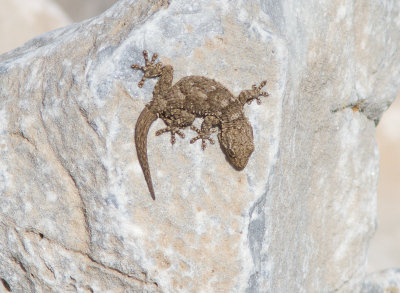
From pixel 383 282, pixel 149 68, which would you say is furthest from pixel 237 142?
pixel 383 282

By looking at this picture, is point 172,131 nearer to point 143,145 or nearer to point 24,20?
point 143,145

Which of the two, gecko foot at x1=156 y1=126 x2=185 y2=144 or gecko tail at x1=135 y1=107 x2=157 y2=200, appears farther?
gecko foot at x1=156 y1=126 x2=185 y2=144

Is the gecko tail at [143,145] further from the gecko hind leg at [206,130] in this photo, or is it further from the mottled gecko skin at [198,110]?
the gecko hind leg at [206,130]

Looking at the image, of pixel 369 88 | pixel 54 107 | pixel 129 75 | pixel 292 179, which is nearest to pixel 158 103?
pixel 129 75

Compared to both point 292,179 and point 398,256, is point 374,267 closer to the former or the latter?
point 398,256

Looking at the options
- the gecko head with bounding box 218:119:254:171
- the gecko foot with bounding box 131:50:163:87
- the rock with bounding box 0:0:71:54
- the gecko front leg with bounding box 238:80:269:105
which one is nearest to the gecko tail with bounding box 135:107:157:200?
the gecko foot with bounding box 131:50:163:87

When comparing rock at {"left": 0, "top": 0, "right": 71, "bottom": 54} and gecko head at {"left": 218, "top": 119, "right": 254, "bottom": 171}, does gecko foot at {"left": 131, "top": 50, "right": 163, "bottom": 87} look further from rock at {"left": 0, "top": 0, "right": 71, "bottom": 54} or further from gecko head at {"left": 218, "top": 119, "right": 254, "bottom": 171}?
rock at {"left": 0, "top": 0, "right": 71, "bottom": 54}

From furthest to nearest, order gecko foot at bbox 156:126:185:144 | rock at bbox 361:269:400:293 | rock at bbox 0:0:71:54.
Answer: rock at bbox 0:0:71:54 < rock at bbox 361:269:400:293 < gecko foot at bbox 156:126:185:144
